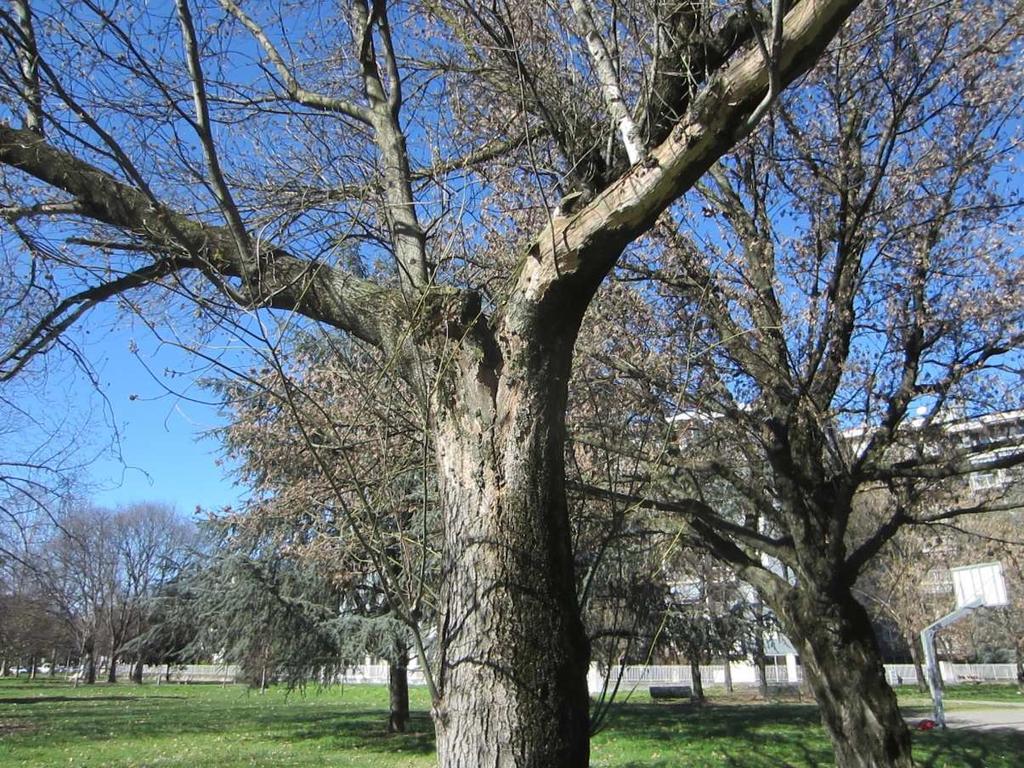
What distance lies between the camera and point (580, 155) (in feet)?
11.1

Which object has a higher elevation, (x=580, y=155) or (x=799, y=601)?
(x=580, y=155)

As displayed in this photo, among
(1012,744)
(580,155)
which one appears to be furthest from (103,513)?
(580,155)

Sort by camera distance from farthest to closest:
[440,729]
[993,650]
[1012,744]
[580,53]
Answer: [993,650] → [1012,744] → [580,53] → [440,729]

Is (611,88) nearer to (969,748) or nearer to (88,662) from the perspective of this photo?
(969,748)

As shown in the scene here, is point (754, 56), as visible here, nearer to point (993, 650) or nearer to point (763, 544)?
point (763, 544)

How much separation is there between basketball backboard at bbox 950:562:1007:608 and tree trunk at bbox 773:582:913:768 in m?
5.56

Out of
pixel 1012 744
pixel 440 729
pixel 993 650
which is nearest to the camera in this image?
pixel 440 729

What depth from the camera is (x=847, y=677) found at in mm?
7188

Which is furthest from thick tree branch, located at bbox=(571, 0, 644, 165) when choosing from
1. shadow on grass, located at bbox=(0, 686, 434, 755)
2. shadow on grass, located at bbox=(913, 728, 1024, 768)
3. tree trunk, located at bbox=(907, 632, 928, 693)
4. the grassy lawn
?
tree trunk, located at bbox=(907, 632, 928, 693)

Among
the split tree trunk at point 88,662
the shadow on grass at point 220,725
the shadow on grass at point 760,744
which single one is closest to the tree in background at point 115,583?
the split tree trunk at point 88,662

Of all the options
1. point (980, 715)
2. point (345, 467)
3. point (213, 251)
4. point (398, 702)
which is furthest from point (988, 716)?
point (213, 251)

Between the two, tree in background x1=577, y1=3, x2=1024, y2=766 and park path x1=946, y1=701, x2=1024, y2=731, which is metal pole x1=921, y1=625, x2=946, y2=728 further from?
tree in background x1=577, y1=3, x2=1024, y2=766

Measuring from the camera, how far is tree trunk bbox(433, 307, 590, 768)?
2.27m

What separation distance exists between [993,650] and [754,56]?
155 feet
